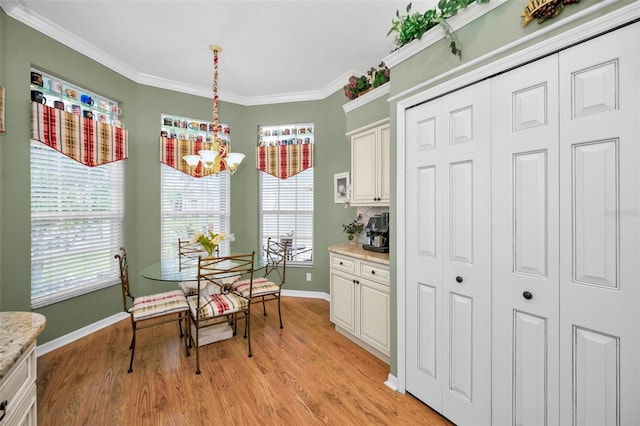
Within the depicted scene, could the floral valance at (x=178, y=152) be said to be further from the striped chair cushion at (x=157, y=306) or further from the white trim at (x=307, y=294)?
the white trim at (x=307, y=294)

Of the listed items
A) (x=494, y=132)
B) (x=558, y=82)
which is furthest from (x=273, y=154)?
(x=558, y=82)

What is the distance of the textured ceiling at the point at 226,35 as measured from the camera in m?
2.37

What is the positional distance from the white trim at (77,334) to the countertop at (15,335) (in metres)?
1.92

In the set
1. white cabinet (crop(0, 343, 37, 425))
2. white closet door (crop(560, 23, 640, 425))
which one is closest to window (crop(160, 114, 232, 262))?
white cabinet (crop(0, 343, 37, 425))

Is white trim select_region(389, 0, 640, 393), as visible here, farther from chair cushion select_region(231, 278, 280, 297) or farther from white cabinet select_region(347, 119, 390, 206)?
chair cushion select_region(231, 278, 280, 297)

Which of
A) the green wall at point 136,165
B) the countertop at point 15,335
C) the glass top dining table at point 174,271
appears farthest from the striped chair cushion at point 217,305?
the green wall at point 136,165

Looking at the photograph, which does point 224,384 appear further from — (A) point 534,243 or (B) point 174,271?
(A) point 534,243

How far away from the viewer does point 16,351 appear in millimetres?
934

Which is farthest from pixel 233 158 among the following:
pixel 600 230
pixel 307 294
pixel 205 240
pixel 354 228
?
pixel 600 230

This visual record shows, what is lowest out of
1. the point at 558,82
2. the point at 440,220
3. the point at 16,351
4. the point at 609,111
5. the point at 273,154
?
the point at 16,351

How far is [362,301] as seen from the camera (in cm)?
265

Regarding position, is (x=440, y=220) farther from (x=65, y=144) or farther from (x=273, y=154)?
(x=65, y=144)

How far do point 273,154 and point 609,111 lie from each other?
3627 mm

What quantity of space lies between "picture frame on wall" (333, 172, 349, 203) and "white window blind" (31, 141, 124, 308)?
2678mm
